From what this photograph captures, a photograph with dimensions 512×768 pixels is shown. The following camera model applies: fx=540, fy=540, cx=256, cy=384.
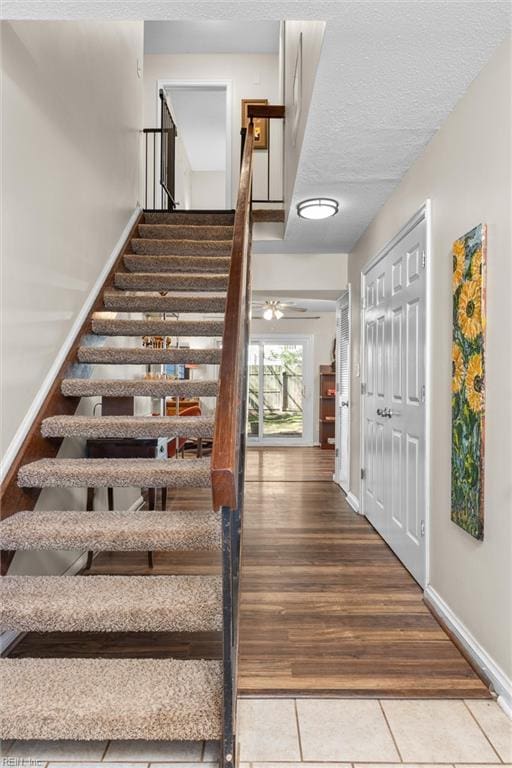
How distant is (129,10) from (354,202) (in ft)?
7.41

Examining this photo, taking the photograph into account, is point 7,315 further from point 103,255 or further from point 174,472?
point 103,255

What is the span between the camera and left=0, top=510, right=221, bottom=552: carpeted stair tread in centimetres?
197

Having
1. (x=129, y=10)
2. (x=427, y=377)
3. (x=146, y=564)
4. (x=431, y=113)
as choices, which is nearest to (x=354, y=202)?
(x=431, y=113)

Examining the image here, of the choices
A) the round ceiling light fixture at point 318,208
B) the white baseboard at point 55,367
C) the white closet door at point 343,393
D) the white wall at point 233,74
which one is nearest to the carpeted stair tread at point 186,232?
the white baseboard at point 55,367

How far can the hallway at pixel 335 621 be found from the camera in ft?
6.62

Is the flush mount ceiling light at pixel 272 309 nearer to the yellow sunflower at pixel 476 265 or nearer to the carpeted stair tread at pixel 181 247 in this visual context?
the carpeted stair tread at pixel 181 247

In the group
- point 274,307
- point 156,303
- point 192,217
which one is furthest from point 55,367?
point 274,307

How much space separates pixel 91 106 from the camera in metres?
3.36

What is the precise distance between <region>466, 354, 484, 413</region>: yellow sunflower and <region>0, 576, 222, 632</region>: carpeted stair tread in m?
1.19

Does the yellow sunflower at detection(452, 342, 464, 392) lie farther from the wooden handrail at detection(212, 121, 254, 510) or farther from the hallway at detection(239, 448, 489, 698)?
the hallway at detection(239, 448, 489, 698)

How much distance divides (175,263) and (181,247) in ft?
0.88

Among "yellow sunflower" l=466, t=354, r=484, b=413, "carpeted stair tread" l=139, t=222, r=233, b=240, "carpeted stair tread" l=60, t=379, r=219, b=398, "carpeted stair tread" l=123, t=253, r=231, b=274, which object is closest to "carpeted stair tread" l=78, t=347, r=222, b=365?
"carpeted stair tread" l=60, t=379, r=219, b=398

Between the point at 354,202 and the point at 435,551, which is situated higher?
the point at 354,202

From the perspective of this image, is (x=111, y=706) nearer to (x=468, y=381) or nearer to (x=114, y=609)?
(x=114, y=609)
